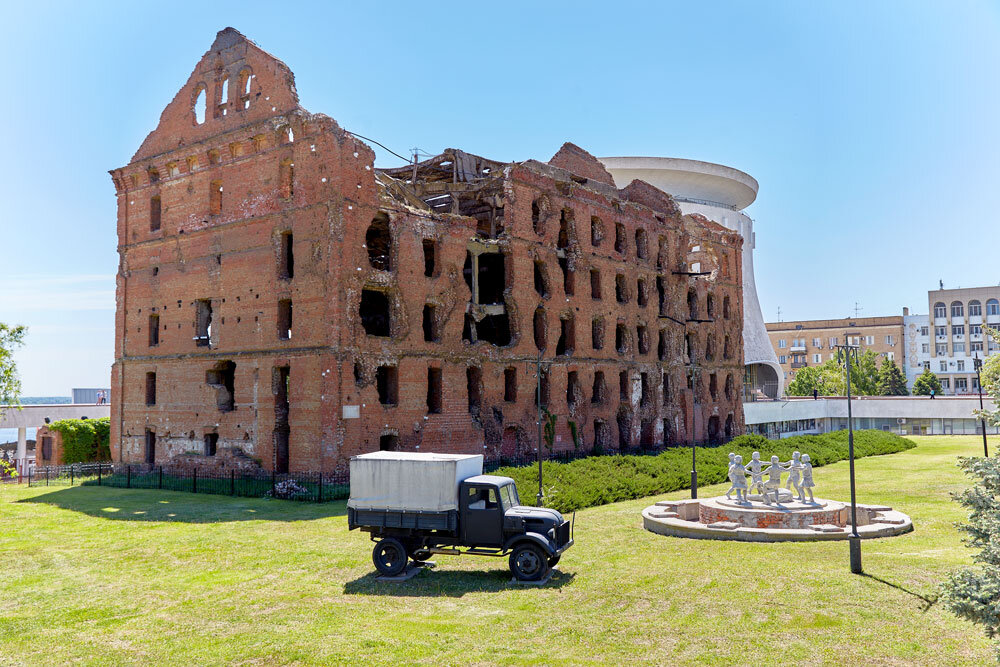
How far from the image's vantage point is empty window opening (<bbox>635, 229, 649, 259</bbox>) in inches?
1906

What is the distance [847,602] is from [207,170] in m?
32.5

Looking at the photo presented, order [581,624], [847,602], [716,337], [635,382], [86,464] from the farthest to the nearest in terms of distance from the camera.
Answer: [716,337] → [635,382] → [86,464] → [847,602] → [581,624]

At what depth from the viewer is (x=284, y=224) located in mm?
33719

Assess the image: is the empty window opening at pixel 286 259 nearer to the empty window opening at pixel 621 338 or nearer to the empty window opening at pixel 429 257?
the empty window opening at pixel 429 257

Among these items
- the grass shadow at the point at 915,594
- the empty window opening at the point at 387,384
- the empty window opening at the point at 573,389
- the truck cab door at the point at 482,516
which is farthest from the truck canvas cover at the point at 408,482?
the empty window opening at the point at 573,389

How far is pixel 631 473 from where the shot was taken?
106ft

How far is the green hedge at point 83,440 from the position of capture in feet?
141

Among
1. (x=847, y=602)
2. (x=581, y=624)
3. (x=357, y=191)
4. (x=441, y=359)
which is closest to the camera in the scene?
(x=581, y=624)

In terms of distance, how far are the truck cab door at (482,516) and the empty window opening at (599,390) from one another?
28073 millimetres

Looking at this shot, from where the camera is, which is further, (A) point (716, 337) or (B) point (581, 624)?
(A) point (716, 337)

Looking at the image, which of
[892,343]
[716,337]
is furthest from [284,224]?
[892,343]

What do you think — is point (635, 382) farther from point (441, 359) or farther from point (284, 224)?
point (284, 224)

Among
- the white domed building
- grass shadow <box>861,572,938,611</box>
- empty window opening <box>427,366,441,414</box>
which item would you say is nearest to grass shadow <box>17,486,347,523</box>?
empty window opening <box>427,366,441,414</box>

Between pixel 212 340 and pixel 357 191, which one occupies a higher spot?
pixel 357 191
